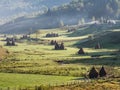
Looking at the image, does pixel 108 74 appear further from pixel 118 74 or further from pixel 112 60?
pixel 112 60

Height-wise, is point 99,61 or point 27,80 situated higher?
point 99,61

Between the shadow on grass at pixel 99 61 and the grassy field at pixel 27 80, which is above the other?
the shadow on grass at pixel 99 61

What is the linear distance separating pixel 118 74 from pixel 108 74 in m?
2.69

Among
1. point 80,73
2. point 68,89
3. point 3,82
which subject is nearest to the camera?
point 68,89

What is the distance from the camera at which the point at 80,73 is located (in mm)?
100438

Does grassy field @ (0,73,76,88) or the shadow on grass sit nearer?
grassy field @ (0,73,76,88)

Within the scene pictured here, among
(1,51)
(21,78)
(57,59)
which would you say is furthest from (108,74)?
(1,51)

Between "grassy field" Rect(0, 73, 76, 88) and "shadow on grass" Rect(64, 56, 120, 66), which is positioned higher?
"shadow on grass" Rect(64, 56, 120, 66)

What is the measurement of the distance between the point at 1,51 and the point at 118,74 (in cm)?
7098

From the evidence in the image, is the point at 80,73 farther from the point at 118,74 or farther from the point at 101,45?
the point at 101,45

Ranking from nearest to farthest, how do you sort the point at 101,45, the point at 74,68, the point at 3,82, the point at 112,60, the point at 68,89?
Answer: the point at 68,89 → the point at 3,82 → the point at 74,68 → the point at 112,60 → the point at 101,45

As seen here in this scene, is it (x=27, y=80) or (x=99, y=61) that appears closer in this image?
(x=27, y=80)

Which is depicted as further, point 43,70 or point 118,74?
point 43,70

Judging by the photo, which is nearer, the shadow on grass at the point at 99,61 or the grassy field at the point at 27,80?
the grassy field at the point at 27,80
